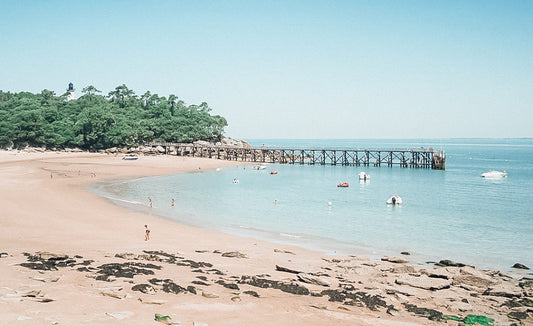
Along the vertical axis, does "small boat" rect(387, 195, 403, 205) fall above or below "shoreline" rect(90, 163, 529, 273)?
above

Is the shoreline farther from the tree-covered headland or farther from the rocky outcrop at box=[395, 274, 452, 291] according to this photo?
the tree-covered headland

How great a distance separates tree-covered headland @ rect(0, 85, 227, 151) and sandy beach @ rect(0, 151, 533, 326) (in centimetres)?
6804

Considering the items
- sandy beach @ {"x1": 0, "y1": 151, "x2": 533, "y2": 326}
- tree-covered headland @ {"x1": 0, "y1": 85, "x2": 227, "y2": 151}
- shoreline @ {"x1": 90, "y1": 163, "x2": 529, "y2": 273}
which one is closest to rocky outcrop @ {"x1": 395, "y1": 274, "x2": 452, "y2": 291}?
sandy beach @ {"x1": 0, "y1": 151, "x2": 533, "y2": 326}

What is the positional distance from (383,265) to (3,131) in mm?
89447

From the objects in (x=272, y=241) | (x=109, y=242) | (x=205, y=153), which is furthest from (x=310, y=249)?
(x=205, y=153)

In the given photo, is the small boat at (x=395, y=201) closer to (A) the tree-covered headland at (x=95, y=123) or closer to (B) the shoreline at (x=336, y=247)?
(B) the shoreline at (x=336, y=247)

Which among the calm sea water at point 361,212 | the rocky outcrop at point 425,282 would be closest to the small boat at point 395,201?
the calm sea water at point 361,212

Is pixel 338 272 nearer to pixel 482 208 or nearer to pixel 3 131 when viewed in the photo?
pixel 482 208

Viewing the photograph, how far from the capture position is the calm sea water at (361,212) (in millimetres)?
26484

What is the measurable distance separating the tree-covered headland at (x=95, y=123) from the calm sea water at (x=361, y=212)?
1376 inches

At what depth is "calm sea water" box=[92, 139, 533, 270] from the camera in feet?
86.9

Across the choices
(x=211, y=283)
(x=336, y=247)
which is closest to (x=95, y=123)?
(x=336, y=247)

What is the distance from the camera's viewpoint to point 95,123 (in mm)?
90375

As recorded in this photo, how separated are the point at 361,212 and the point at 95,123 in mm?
68238
